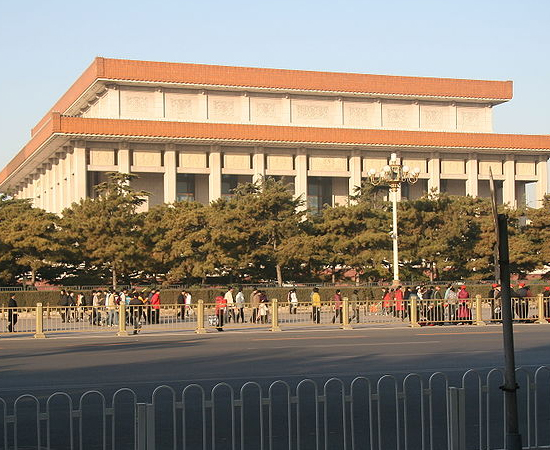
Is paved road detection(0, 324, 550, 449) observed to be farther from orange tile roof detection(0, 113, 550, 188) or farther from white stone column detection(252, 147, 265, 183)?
white stone column detection(252, 147, 265, 183)

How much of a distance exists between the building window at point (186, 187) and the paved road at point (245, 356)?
175 ft

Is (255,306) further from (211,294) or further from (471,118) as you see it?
(471,118)

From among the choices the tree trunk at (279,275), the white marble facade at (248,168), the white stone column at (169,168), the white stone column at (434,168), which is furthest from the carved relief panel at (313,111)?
the tree trunk at (279,275)

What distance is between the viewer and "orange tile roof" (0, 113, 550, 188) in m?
75.2

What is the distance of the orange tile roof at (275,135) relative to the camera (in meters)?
75.2

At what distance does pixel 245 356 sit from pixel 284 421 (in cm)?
909

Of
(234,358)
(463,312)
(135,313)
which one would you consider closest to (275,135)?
(463,312)

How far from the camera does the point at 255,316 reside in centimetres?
Result: 3603

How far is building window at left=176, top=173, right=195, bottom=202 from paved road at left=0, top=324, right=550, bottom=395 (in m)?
53.3

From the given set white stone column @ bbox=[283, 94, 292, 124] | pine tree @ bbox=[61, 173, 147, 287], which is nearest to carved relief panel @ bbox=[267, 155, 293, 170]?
white stone column @ bbox=[283, 94, 292, 124]

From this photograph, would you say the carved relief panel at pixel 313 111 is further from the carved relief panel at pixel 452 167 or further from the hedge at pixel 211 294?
the hedge at pixel 211 294

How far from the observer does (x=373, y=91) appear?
86625mm

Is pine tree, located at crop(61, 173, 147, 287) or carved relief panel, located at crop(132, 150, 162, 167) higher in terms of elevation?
carved relief panel, located at crop(132, 150, 162, 167)

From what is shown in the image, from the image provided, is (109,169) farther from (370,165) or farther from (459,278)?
(459,278)
